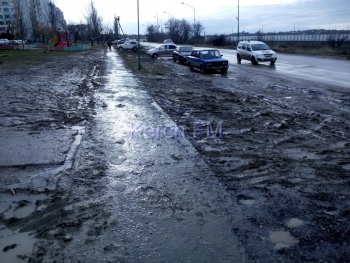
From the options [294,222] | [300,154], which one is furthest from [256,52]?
[294,222]

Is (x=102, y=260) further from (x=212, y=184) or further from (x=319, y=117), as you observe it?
(x=319, y=117)

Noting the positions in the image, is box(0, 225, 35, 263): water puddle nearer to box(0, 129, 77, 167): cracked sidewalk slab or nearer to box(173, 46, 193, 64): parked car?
box(0, 129, 77, 167): cracked sidewalk slab

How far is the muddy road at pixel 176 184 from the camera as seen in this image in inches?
129

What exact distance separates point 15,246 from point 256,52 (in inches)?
950

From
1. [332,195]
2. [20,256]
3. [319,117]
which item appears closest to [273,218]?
[332,195]

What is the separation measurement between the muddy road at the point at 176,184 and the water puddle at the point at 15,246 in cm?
1

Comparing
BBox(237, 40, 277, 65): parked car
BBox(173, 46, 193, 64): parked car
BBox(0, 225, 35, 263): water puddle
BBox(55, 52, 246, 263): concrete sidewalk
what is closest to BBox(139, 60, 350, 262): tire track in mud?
BBox(55, 52, 246, 263): concrete sidewalk

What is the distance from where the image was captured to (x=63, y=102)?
437 inches

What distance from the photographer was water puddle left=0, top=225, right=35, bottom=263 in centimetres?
317

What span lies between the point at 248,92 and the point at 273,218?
31.3 feet

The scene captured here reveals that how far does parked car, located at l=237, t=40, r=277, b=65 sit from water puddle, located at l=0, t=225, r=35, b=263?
23.6 m

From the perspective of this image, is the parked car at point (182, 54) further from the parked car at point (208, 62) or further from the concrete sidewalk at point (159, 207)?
the concrete sidewalk at point (159, 207)

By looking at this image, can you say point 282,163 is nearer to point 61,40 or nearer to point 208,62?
point 208,62

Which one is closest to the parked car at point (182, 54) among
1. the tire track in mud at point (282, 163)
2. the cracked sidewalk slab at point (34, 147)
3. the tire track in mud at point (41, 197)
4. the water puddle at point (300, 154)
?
the tire track in mud at point (282, 163)
